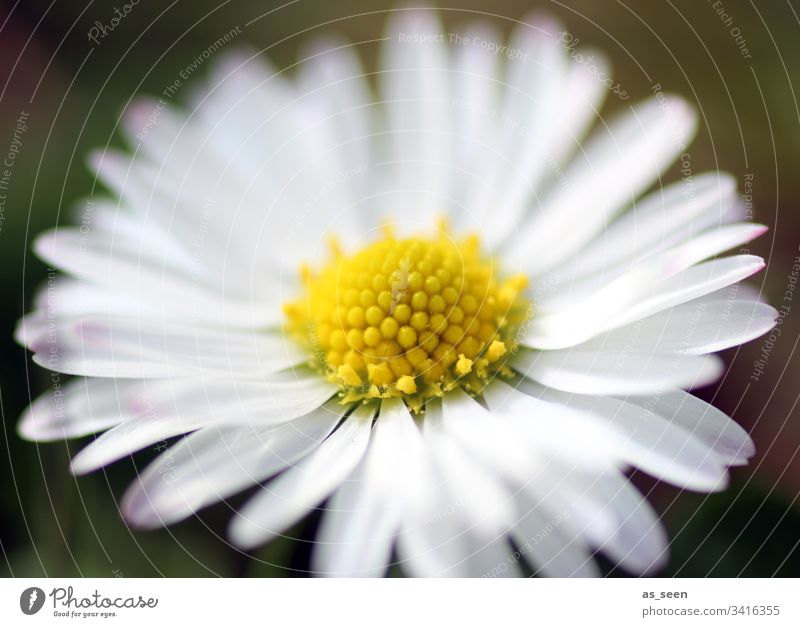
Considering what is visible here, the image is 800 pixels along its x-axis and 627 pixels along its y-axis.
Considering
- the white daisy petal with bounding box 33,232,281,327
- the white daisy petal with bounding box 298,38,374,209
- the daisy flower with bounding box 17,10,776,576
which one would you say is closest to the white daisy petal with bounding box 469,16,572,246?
the daisy flower with bounding box 17,10,776,576

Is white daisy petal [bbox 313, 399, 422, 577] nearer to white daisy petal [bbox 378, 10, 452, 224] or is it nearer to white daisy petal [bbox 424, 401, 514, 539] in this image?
white daisy petal [bbox 424, 401, 514, 539]

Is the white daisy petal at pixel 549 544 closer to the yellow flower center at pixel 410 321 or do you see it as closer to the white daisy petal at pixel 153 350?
the yellow flower center at pixel 410 321

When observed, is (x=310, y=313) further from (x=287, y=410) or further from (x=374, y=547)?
(x=374, y=547)

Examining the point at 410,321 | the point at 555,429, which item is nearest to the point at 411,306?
the point at 410,321

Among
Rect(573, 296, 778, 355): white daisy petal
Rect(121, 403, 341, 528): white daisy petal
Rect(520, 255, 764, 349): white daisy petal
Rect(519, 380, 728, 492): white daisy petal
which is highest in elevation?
Rect(520, 255, 764, 349): white daisy petal

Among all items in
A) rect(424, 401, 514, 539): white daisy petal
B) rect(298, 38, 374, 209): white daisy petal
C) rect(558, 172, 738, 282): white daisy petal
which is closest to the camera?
rect(424, 401, 514, 539): white daisy petal

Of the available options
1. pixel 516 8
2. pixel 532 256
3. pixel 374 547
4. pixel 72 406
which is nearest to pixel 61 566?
pixel 72 406
